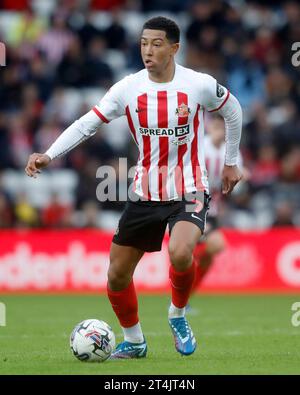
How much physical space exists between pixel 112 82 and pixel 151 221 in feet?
34.3

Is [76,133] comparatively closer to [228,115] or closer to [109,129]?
[228,115]

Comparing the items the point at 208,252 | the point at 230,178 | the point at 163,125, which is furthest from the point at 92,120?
the point at 208,252

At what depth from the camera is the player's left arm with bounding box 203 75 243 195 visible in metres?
7.52

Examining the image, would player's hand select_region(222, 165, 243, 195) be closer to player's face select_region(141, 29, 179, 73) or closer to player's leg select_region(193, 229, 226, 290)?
player's face select_region(141, 29, 179, 73)

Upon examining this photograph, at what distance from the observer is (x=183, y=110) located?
24.5 ft

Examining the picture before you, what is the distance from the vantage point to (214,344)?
8578mm

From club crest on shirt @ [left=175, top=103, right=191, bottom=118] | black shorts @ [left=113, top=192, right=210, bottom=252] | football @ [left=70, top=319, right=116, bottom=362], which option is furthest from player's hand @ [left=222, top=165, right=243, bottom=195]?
football @ [left=70, top=319, right=116, bottom=362]

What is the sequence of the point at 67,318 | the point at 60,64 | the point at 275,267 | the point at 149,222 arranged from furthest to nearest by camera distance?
the point at 60,64, the point at 275,267, the point at 67,318, the point at 149,222

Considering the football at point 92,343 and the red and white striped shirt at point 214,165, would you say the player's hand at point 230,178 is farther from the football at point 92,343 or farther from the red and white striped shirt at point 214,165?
the red and white striped shirt at point 214,165

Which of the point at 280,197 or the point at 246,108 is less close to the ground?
the point at 246,108

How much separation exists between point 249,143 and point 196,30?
263 centimetres

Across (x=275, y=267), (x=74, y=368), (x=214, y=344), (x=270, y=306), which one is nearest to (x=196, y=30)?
(x=275, y=267)

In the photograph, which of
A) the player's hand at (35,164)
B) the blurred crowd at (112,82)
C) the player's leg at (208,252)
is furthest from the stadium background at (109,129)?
the player's hand at (35,164)

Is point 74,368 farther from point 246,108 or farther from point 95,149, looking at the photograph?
point 246,108
